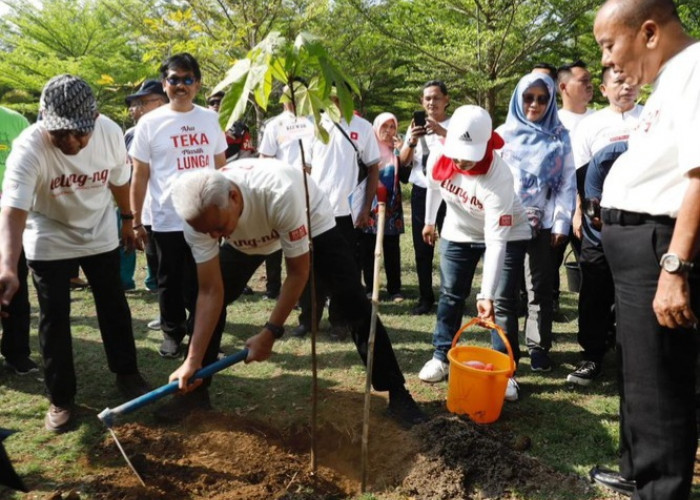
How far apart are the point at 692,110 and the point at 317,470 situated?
2.38m

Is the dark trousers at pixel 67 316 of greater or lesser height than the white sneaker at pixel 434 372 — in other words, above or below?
above

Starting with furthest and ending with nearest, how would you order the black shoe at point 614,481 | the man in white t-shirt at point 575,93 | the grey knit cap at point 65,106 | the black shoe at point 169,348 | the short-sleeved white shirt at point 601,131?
the man in white t-shirt at point 575,93 → the black shoe at point 169,348 → the short-sleeved white shirt at point 601,131 → the grey knit cap at point 65,106 → the black shoe at point 614,481

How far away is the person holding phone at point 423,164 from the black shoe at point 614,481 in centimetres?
303

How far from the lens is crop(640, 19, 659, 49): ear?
2.02m

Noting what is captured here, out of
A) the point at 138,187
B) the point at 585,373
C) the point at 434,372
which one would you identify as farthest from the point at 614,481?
the point at 138,187

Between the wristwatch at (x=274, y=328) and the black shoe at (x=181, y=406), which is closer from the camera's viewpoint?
the wristwatch at (x=274, y=328)

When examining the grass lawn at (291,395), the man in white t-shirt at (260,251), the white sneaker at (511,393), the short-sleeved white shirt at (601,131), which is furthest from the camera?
the short-sleeved white shirt at (601,131)

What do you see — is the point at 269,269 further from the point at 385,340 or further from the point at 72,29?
the point at 72,29

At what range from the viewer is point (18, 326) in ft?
14.0

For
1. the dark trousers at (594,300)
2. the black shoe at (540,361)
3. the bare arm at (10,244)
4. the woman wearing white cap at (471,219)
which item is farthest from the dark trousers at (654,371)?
the bare arm at (10,244)

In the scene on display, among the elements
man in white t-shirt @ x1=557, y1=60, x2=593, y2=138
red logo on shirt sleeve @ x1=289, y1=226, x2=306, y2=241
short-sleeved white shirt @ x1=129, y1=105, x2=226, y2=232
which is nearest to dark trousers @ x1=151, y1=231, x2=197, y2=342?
short-sleeved white shirt @ x1=129, y1=105, x2=226, y2=232

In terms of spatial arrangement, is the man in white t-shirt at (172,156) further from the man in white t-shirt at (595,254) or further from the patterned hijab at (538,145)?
the man in white t-shirt at (595,254)

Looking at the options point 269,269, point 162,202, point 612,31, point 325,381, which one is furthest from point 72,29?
point 612,31

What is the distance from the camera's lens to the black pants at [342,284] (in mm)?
3320
